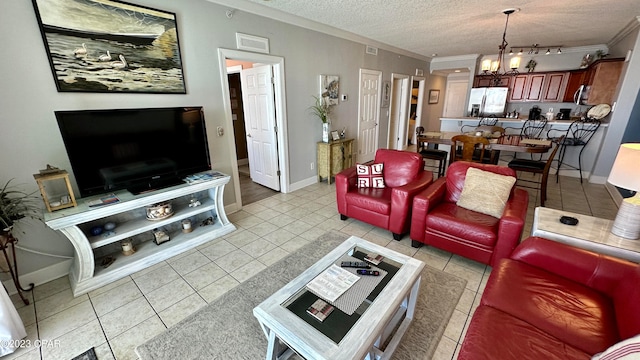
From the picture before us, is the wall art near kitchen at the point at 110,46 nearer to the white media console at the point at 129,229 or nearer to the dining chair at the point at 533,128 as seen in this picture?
the white media console at the point at 129,229

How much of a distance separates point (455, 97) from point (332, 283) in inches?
376

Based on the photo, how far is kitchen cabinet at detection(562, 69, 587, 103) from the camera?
5541 mm

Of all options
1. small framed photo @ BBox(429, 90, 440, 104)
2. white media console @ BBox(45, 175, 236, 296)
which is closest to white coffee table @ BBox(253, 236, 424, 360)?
white media console @ BBox(45, 175, 236, 296)

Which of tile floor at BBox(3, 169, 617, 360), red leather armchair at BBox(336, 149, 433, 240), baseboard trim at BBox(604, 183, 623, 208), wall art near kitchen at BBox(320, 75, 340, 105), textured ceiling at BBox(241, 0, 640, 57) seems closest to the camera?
tile floor at BBox(3, 169, 617, 360)

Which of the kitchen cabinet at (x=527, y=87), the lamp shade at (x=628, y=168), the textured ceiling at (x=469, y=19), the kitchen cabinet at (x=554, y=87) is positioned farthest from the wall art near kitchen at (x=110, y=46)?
the kitchen cabinet at (x=554, y=87)

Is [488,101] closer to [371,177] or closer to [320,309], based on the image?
[371,177]

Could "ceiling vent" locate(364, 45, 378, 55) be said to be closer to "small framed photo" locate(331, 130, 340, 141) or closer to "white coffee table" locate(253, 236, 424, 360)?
"small framed photo" locate(331, 130, 340, 141)

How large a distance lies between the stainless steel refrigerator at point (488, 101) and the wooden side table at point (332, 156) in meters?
3.91

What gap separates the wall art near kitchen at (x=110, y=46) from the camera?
200 cm

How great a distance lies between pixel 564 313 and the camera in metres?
1.28

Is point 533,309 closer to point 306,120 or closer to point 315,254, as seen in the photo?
point 315,254

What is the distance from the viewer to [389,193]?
2.97 metres

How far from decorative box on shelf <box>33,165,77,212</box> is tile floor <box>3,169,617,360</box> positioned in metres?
0.73

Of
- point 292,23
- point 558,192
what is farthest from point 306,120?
point 558,192
